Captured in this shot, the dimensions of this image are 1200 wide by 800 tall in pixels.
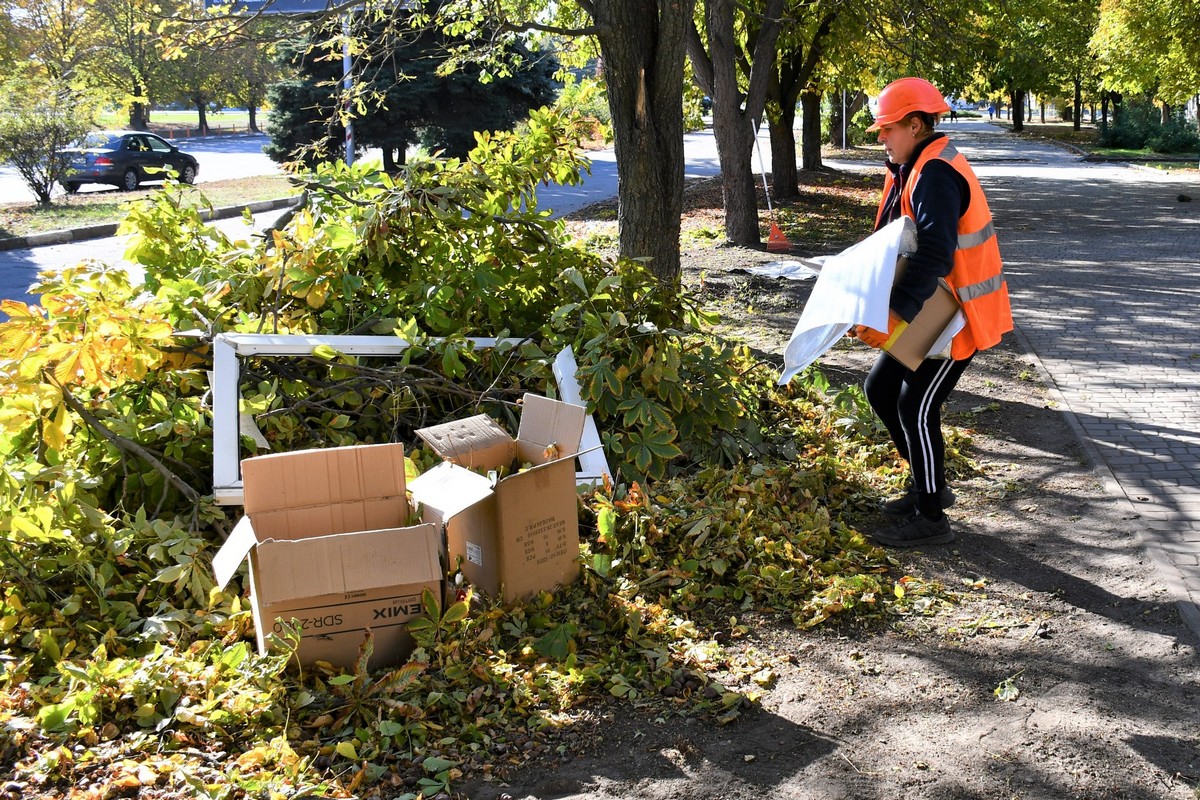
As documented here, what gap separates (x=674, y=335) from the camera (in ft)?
18.2

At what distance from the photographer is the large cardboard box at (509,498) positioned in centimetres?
403

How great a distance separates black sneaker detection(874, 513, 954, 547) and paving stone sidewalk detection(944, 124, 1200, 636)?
2.92 feet

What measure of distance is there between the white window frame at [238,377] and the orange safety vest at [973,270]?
168 cm

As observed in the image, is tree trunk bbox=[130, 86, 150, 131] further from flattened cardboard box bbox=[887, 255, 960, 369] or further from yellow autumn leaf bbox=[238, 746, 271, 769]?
yellow autumn leaf bbox=[238, 746, 271, 769]

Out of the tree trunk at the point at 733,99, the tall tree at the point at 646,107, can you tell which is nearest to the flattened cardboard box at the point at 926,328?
the tall tree at the point at 646,107

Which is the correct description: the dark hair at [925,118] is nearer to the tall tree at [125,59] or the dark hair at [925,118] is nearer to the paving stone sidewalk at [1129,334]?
the paving stone sidewalk at [1129,334]

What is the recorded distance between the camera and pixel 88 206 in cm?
2255

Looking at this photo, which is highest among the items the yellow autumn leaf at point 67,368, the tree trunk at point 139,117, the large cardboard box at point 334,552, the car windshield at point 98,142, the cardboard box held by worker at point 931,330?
the tree trunk at point 139,117

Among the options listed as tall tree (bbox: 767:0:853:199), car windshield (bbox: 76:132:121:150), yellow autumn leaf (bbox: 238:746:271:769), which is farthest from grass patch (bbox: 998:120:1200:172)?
yellow autumn leaf (bbox: 238:746:271:769)

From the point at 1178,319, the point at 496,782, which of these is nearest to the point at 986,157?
the point at 1178,319

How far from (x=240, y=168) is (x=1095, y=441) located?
102ft

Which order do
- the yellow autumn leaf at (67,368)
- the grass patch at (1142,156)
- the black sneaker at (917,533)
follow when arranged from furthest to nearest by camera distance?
the grass patch at (1142,156), the black sneaker at (917,533), the yellow autumn leaf at (67,368)

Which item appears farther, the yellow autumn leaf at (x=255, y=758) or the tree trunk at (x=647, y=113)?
the tree trunk at (x=647, y=113)

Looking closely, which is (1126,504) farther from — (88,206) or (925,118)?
(88,206)
